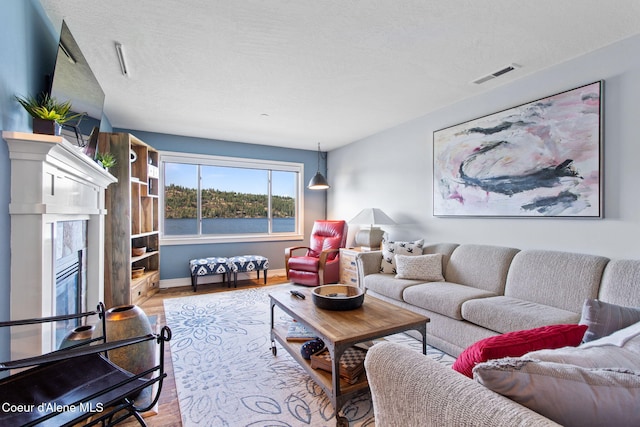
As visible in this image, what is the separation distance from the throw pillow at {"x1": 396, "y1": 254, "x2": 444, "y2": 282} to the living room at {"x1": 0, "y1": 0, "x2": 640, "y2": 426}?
53 centimetres

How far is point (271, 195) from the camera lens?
568cm

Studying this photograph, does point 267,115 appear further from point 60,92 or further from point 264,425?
point 264,425

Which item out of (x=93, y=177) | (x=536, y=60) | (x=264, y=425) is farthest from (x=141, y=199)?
(x=536, y=60)

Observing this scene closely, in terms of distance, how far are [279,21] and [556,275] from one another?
8.96 feet

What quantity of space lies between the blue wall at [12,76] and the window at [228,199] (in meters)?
2.97

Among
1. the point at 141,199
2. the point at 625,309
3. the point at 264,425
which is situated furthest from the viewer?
the point at 141,199

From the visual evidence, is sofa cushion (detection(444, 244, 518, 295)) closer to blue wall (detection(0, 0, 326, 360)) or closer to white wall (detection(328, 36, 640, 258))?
white wall (detection(328, 36, 640, 258))

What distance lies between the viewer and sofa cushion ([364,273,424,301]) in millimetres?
2941

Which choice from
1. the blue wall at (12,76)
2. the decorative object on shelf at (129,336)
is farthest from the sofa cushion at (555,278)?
the blue wall at (12,76)

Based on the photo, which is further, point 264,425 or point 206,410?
point 206,410

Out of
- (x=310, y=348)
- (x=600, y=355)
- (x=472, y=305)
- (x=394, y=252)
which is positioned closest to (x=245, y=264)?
(x=394, y=252)

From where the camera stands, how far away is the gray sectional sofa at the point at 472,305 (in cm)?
74

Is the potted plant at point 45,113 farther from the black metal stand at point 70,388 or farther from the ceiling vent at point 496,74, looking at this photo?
the ceiling vent at point 496,74

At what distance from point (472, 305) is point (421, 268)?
0.84 metres
